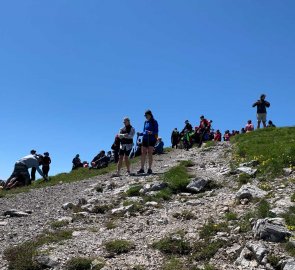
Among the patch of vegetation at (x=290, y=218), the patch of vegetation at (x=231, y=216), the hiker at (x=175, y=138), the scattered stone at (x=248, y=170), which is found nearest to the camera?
the patch of vegetation at (x=290, y=218)

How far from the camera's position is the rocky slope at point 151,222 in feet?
29.2

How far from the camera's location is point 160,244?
9.62m

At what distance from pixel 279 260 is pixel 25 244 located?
19.4ft

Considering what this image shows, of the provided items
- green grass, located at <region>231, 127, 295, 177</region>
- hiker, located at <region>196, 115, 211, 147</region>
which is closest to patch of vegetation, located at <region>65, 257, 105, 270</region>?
green grass, located at <region>231, 127, 295, 177</region>

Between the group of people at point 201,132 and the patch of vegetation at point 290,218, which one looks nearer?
the patch of vegetation at point 290,218

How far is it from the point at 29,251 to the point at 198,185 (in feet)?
22.7

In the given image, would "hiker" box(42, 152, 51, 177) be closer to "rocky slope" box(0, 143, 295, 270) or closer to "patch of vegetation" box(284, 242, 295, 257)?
"rocky slope" box(0, 143, 295, 270)

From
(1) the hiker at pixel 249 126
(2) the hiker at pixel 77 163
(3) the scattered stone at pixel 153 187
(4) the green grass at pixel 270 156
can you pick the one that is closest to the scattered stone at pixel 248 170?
(4) the green grass at pixel 270 156

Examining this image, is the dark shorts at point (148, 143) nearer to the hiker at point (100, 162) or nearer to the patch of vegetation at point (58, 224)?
the patch of vegetation at point (58, 224)

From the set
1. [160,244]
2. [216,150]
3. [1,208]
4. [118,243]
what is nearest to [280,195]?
[160,244]

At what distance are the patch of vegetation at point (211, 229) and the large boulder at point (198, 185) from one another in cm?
418

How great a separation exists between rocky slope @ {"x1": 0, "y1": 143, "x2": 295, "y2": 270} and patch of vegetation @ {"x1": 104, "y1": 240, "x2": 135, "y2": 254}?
126mm

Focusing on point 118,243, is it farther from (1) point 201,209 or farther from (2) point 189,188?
(2) point 189,188

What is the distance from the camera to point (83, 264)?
8.89 m
